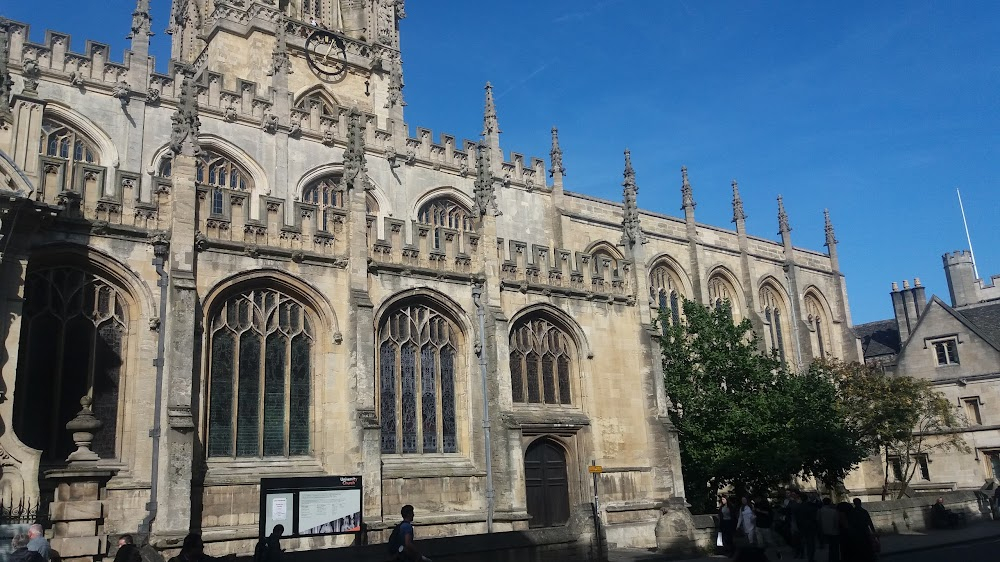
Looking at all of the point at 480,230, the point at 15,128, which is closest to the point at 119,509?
the point at 15,128

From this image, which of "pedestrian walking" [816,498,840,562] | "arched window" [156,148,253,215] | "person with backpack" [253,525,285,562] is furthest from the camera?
"arched window" [156,148,253,215]

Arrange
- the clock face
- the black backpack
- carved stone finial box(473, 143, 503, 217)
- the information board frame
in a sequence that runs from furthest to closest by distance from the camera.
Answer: the clock face
carved stone finial box(473, 143, 503, 217)
the information board frame
the black backpack

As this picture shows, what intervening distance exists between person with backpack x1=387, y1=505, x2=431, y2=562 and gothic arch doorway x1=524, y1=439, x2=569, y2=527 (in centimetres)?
1002

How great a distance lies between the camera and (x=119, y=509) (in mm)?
16016

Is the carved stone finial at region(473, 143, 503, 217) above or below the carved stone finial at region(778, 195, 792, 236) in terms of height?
below

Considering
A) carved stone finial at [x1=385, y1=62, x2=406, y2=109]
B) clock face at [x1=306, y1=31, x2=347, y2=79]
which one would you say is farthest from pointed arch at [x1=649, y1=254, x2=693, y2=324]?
clock face at [x1=306, y1=31, x2=347, y2=79]

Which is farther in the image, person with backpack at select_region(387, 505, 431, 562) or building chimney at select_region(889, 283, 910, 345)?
building chimney at select_region(889, 283, 910, 345)

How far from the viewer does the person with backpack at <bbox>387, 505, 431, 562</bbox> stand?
11570 millimetres

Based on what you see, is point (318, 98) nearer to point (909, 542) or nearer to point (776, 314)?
point (909, 542)

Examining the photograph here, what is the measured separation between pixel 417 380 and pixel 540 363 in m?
3.97

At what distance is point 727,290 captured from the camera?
43.7m

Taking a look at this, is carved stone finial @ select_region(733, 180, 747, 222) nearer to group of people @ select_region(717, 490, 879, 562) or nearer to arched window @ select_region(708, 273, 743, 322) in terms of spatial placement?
arched window @ select_region(708, 273, 743, 322)

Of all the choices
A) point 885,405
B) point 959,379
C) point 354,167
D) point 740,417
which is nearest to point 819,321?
point 959,379

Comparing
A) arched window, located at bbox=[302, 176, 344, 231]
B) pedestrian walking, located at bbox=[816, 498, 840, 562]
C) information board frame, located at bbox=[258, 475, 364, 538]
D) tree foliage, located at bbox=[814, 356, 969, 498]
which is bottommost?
pedestrian walking, located at bbox=[816, 498, 840, 562]
